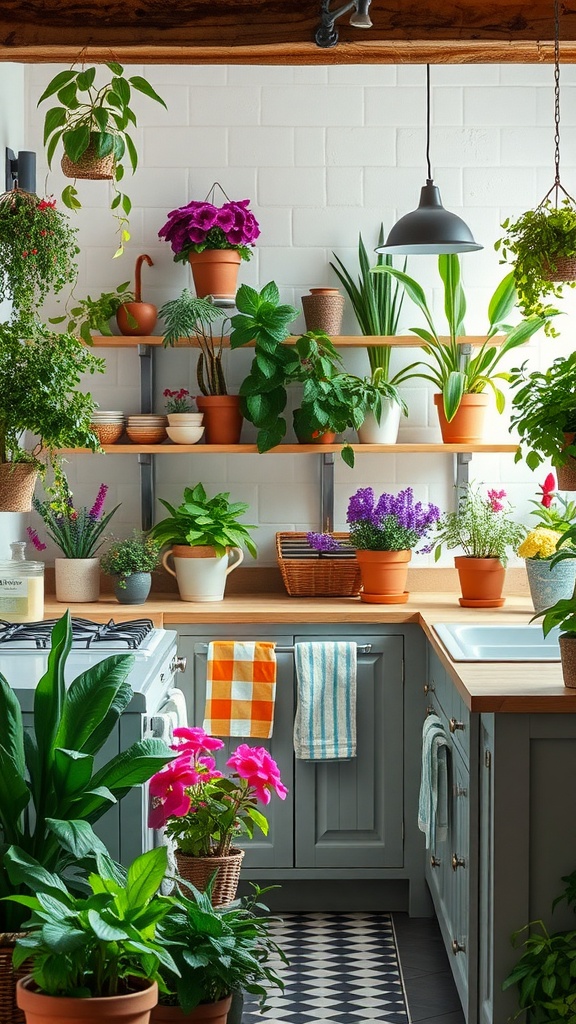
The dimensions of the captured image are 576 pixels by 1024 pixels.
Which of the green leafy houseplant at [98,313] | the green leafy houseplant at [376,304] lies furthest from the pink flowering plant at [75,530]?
the green leafy houseplant at [376,304]

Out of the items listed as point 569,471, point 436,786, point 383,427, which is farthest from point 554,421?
point 383,427

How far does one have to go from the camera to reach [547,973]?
8.20 feet

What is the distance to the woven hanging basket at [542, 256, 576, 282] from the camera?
9.76 ft

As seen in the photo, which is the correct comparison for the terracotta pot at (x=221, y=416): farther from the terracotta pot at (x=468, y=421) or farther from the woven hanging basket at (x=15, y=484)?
the woven hanging basket at (x=15, y=484)

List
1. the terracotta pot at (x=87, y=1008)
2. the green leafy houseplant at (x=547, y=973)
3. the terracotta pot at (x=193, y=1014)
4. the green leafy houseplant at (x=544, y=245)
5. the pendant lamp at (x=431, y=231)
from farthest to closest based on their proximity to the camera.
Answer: the pendant lamp at (x=431, y=231), the green leafy houseplant at (x=544, y=245), the green leafy houseplant at (x=547, y=973), the terracotta pot at (x=193, y=1014), the terracotta pot at (x=87, y=1008)

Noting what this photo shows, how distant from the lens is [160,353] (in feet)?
15.0

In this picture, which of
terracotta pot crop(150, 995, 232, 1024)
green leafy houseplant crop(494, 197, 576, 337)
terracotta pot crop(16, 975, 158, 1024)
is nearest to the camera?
terracotta pot crop(16, 975, 158, 1024)

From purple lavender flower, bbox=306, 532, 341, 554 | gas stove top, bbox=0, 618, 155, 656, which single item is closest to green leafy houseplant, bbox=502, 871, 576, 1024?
gas stove top, bbox=0, 618, 155, 656

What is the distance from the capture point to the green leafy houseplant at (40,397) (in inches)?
106

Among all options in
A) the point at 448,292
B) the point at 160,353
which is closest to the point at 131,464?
the point at 160,353

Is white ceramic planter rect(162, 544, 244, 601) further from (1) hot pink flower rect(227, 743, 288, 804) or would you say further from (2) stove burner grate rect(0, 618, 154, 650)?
(1) hot pink flower rect(227, 743, 288, 804)

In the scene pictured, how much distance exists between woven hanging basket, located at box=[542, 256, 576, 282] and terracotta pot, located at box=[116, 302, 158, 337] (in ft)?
5.86

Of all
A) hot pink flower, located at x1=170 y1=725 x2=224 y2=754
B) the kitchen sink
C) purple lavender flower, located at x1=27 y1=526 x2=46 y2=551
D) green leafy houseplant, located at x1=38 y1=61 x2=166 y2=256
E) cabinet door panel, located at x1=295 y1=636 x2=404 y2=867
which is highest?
green leafy houseplant, located at x1=38 y1=61 x2=166 y2=256

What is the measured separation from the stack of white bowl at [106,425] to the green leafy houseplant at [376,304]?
0.93 m
